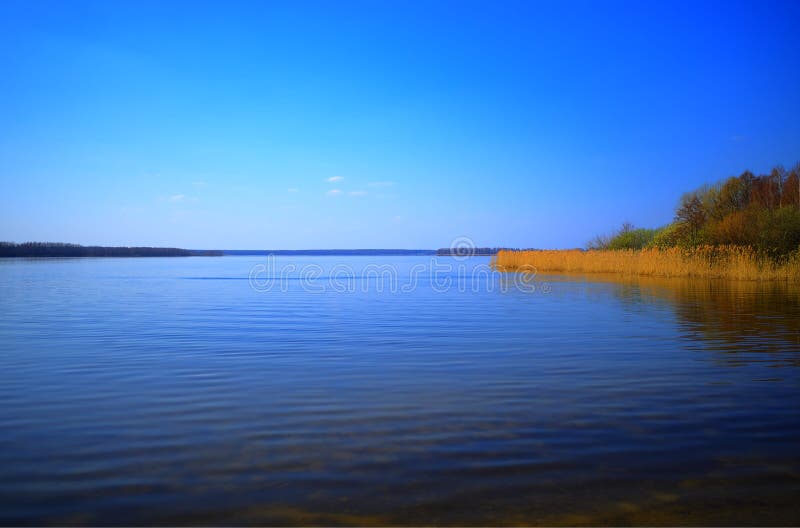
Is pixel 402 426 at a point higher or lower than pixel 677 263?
lower

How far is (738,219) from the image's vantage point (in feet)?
94.9

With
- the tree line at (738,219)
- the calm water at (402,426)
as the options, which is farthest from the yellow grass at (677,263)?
the calm water at (402,426)

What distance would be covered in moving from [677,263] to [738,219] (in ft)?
11.1

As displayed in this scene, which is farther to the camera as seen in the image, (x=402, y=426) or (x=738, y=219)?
(x=738, y=219)

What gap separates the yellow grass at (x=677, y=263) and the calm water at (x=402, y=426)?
53.4 feet

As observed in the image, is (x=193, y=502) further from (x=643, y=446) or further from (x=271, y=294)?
(x=271, y=294)

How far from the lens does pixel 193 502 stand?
3465mm

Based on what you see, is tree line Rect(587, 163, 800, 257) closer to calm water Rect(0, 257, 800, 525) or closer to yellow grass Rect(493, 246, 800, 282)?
yellow grass Rect(493, 246, 800, 282)

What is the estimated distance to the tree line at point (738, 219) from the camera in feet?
85.8

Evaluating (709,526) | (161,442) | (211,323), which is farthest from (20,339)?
(709,526)

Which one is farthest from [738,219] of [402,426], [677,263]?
[402,426]

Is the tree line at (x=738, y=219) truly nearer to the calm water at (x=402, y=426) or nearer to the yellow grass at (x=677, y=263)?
the yellow grass at (x=677, y=263)

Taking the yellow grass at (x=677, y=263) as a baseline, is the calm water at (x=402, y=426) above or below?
below

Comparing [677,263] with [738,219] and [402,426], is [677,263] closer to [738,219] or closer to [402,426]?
[738,219]
